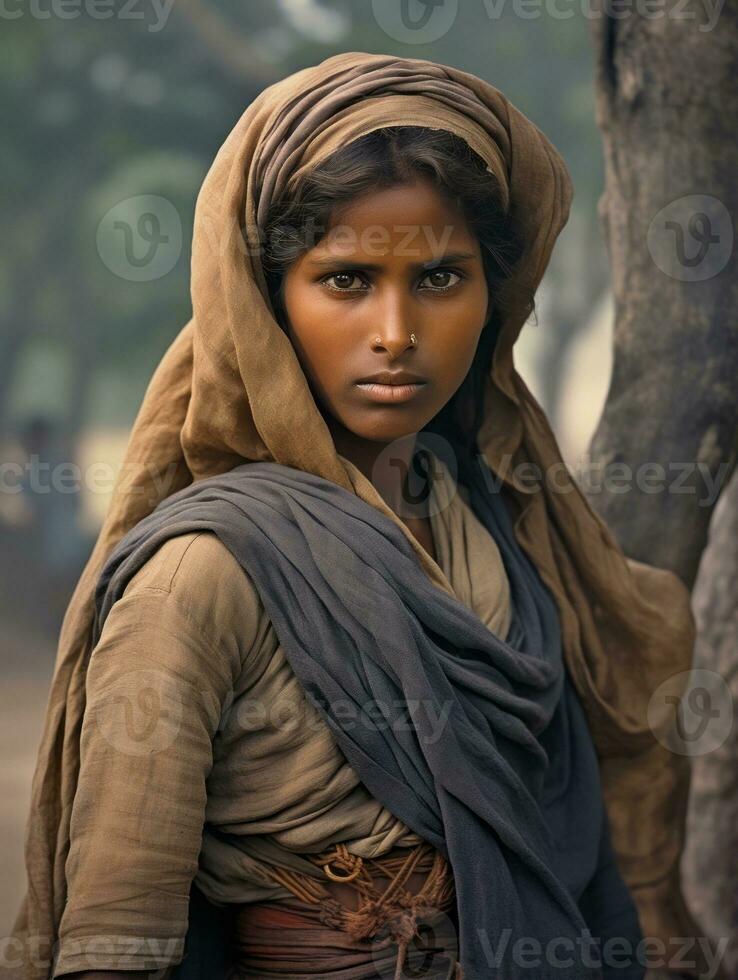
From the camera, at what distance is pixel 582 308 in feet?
22.4

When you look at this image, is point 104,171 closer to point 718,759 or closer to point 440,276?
point 718,759

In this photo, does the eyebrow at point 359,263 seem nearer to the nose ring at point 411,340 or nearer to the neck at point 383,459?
the nose ring at point 411,340

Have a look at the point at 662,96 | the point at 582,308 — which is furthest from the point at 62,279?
the point at 662,96

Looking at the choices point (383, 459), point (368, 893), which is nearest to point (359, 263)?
point (383, 459)

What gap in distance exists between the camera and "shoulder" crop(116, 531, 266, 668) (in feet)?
4.02

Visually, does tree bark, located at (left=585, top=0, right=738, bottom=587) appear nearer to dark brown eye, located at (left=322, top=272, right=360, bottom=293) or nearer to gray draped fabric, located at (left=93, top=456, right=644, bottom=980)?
gray draped fabric, located at (left=93, top=456, right=644, bottom=980)

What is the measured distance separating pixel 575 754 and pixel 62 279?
7104 millimetres

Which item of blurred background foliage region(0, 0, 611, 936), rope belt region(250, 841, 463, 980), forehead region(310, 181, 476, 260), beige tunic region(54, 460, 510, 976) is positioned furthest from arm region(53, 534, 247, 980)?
blurred background foliage region(0, 0, 611, 936)

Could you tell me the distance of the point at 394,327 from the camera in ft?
4.28

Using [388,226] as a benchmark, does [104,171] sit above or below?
above

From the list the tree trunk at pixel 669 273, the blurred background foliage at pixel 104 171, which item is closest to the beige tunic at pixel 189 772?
the tree trunk at pixel 669 273

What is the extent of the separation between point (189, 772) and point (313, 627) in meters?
0.19

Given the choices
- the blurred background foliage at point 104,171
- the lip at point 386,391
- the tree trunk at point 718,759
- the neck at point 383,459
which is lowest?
the tree trunk at point 718,759

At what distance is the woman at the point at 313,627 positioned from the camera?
1220mm
